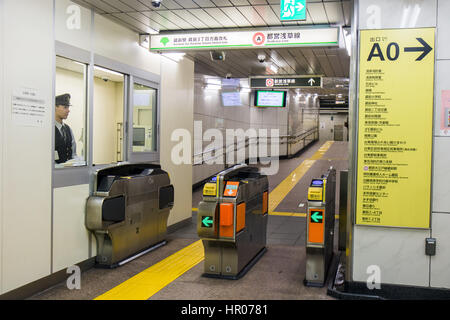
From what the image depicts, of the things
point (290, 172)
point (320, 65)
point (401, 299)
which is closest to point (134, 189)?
point (401, 299)

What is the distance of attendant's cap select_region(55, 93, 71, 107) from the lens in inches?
176

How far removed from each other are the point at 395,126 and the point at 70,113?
3347 millimetres

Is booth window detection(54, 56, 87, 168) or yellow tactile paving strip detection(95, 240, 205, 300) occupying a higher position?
booth window detection(54, 56, 87, 168)

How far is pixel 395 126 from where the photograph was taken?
152 inches

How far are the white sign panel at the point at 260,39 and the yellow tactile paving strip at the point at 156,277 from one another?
2658 mm

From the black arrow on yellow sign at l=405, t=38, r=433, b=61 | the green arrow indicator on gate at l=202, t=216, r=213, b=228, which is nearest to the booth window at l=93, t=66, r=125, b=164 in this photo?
the green arrow indicator on gate at l=202, t=216, r=213, b=228

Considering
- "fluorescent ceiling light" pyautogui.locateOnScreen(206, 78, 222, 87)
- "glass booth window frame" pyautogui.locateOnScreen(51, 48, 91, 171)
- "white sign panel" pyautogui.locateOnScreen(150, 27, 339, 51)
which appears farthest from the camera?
"fluorescent ceiling light" pyautogui.locateOnScreen(206, 78, 222, 87)

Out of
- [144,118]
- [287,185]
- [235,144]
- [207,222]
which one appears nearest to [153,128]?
[144,118]

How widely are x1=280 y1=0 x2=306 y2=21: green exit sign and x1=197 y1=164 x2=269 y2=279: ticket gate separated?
1794mm

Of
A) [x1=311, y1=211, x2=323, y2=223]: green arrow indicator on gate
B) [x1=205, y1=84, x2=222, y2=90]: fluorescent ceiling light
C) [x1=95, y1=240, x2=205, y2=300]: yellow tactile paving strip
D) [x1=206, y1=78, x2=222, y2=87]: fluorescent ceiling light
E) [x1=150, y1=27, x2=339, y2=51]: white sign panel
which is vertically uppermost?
[x1=206, y1=78, x2=222, y2=87]: fluorescent ceiling light

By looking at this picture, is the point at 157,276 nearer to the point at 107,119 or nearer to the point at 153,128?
the point at 153,128

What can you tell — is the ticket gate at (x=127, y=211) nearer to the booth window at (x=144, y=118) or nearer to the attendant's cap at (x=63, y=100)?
the booth window at (x=144, y=118)

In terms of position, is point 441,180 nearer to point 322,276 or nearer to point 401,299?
point 401,299

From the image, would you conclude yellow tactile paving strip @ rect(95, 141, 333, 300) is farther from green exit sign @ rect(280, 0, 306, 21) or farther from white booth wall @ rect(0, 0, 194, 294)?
green exit sign @ rect(280, 0, 306, 21)
